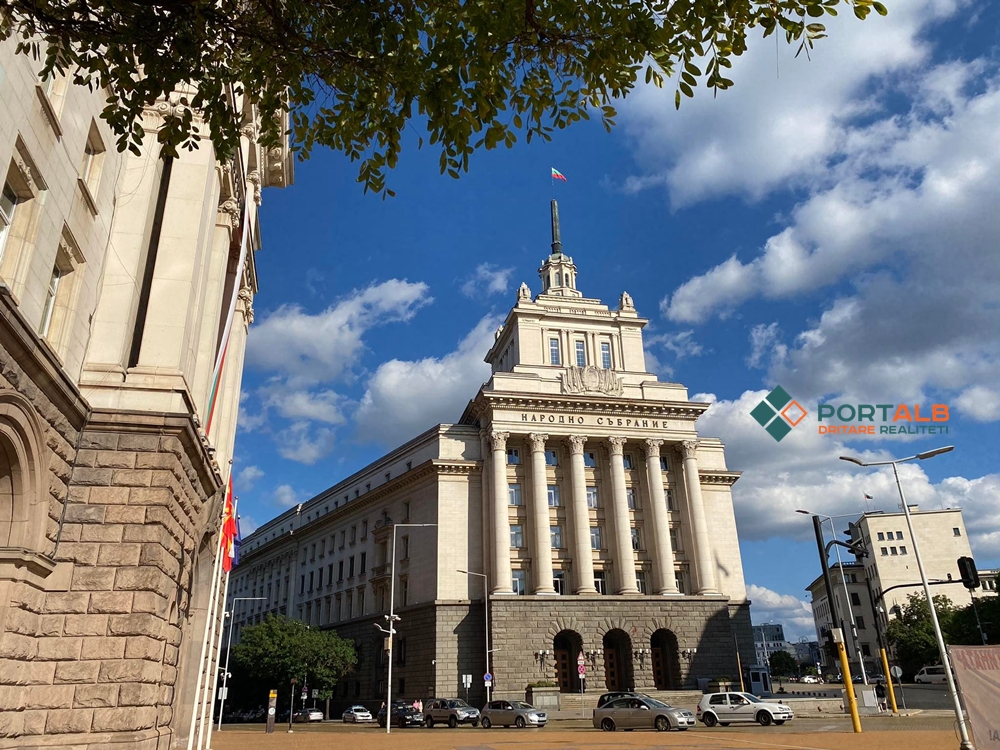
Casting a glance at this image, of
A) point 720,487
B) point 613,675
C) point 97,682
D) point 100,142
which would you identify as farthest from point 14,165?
point 720,487

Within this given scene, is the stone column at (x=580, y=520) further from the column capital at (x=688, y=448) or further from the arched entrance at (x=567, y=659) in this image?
the column capital at (x=688, y=448)

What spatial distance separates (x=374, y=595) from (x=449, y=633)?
41.3 feet

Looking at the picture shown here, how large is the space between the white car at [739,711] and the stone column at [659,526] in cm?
2012

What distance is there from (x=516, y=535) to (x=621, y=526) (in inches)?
319

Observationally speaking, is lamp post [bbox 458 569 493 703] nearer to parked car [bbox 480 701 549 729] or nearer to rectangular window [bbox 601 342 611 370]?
parked car [bbox 480 701 549 729]

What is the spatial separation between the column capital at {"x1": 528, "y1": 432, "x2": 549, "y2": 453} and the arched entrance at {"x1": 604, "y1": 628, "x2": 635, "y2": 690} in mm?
14364

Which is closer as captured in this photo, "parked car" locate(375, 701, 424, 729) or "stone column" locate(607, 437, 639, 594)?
"parked car" locate(375, 701, 424, 729)

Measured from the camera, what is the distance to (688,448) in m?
58.7

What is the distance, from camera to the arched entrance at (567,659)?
53094 millimetres

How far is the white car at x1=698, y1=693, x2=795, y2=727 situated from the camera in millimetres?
31953

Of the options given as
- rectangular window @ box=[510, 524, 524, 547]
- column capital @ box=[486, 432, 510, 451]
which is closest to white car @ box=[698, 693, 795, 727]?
rectangular window @ box=[510, 524, 524, 547]

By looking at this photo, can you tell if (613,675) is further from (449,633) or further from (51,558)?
(51,558)

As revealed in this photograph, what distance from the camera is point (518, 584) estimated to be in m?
55.0

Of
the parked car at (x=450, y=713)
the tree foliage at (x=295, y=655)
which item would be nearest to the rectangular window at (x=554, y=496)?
the parked car at (x=450, y=713)
